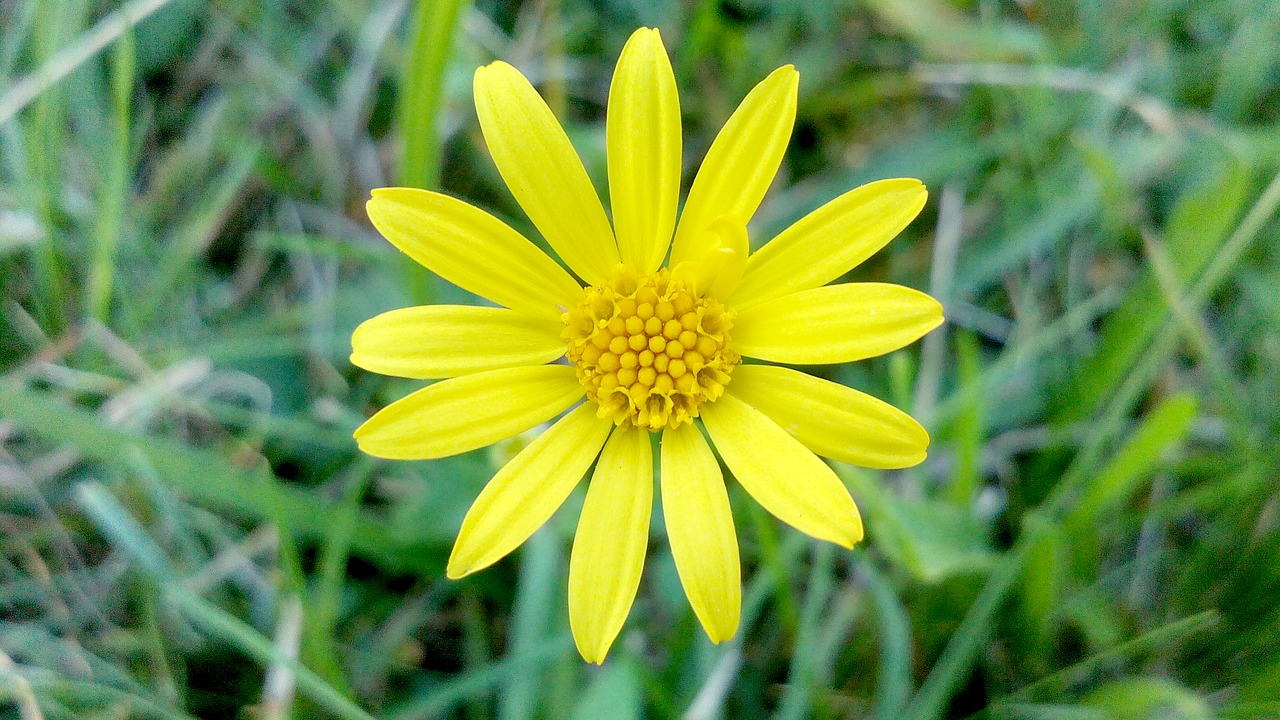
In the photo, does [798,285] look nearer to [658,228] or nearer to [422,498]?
[658,228]

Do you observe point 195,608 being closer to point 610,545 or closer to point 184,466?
point 184,466

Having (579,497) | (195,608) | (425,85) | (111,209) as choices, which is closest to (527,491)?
(579,497)

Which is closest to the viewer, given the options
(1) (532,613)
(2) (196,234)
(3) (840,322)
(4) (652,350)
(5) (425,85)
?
(3) (840,322)

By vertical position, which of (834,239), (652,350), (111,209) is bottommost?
(652,350)

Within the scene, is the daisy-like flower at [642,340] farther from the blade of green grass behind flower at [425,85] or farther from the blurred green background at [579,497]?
Answer: the blade of green grass behind flower at [425,85]

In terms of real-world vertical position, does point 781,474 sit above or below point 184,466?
above
